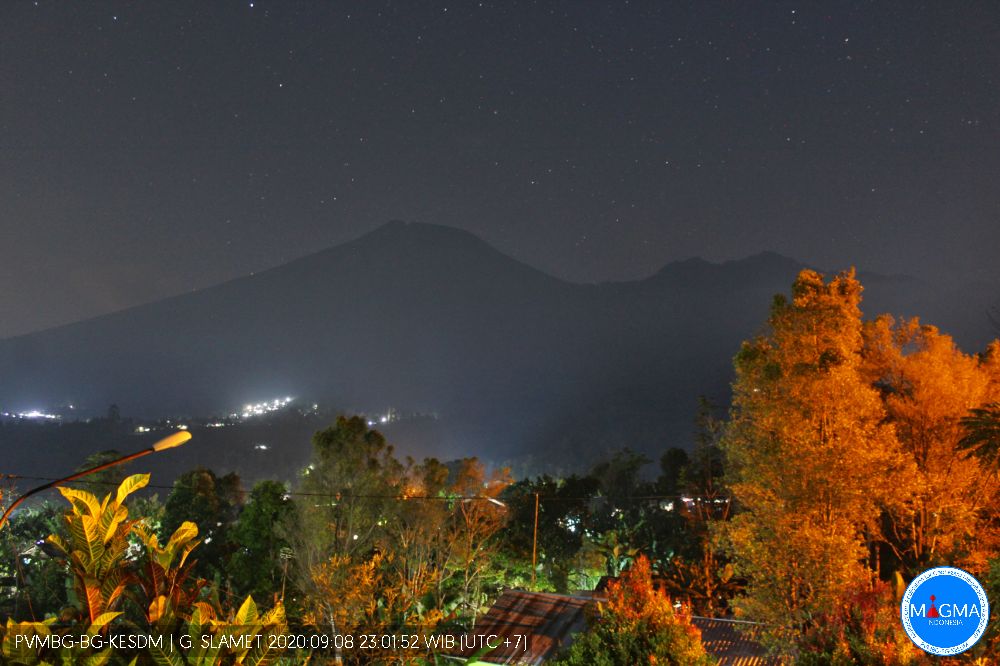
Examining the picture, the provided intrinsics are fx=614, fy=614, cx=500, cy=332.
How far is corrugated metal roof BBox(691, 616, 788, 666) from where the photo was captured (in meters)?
11.2

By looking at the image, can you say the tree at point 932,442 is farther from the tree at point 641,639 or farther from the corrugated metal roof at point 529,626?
the corrugated metal roof at point 529,626

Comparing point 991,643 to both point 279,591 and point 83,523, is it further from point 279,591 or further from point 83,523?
point 279,591

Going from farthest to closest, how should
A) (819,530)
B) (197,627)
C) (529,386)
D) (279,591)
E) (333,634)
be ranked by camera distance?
1. (529,386)
2. (279,591)
3. (333,634)
4. (819,530)
5. (197,627)

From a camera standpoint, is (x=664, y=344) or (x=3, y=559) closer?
(x=3, y=559)

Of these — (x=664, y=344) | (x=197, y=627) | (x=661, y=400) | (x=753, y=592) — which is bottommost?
(x=753, y=592)

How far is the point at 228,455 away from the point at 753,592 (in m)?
75.3

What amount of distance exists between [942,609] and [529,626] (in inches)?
328

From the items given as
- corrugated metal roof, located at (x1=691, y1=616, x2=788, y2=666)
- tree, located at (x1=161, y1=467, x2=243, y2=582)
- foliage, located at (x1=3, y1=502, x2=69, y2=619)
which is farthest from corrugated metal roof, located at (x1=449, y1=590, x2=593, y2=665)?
tree, located at (x1=161, y1=467, x2=243, y2=582)

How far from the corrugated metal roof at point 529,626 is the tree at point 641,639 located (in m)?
3.64

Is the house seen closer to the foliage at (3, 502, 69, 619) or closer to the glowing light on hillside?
the foliage at (3, 502, 69, 619)

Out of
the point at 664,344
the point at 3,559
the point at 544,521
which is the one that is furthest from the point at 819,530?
the point at 664,344

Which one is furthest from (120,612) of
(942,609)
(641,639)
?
(942,609)

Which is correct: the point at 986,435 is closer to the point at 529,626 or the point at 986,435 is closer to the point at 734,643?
the point at 734,643

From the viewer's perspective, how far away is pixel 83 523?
367cm
